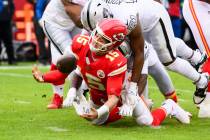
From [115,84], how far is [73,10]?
1.40 m

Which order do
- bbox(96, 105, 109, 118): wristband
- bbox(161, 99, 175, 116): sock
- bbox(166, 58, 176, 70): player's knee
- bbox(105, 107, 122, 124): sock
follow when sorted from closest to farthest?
1. bbox(96, 105, 109, 118): wristband
2. bbox(105, 107, 122, 124): sock
3. bbox(161, 99, 175, 116): sock
4. bbox(166, 58, 176, 70): player's knee

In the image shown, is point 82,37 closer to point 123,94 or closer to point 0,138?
point 123,94

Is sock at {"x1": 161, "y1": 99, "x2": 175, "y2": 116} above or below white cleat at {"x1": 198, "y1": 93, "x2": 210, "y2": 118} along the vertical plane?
above

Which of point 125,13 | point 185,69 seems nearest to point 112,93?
point 125,13

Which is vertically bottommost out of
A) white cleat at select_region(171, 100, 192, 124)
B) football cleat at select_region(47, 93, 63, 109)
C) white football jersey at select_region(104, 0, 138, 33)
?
football cleat at select_region(47, 93, 63, 109)

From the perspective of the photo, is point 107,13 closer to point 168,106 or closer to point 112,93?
point 112,93

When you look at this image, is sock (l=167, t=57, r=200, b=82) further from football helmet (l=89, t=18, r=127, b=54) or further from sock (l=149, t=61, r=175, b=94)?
football helmet (l=89, t=18, r=127, b=54)

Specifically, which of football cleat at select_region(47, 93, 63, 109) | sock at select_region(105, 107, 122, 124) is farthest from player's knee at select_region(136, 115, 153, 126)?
football cleat at select_region(47, 93, 63, 109)

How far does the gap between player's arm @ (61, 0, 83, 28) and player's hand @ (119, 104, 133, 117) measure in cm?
127

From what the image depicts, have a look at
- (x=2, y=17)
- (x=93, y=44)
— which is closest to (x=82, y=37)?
(x=93, y=44)

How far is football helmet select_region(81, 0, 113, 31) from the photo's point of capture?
5578mm

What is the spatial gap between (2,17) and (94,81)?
8.29 m

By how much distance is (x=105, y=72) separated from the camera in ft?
18.1

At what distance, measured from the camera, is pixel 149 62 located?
246 inches
